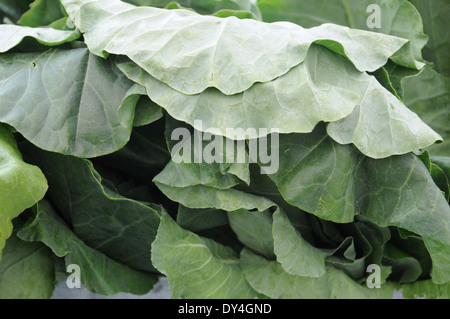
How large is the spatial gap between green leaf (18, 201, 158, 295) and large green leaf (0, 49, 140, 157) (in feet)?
0.70

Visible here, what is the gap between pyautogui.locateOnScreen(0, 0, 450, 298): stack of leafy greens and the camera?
1.12 metres

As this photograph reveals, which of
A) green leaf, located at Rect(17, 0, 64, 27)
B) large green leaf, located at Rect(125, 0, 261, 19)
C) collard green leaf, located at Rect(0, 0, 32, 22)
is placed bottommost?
collard green leaf, located at Rect(0, 0, 32, 22)

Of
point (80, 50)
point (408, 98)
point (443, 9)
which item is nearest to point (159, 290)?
point (80, 50)

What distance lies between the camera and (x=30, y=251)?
1375 millimetres

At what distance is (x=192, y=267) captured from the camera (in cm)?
129

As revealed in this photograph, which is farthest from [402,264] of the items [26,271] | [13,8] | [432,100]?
[13,8]

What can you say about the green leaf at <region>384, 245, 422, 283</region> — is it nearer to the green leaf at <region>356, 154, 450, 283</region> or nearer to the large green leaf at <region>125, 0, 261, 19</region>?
the green leaf at <region>356, 154, 450, 283</region>

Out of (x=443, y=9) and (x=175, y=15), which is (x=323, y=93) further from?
(x=443, y=9)

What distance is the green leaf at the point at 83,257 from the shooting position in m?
1.29

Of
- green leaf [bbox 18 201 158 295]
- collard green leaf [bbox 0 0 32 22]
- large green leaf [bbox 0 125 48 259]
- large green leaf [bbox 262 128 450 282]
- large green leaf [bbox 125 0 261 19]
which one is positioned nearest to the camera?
large green leaf [bbox 0 125 48 259]

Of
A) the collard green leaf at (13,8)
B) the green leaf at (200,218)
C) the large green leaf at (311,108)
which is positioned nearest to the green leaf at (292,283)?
the green leaf at (200,218)

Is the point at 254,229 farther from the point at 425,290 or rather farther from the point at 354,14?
the point at 354,14

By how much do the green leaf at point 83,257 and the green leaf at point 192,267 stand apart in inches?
8.0

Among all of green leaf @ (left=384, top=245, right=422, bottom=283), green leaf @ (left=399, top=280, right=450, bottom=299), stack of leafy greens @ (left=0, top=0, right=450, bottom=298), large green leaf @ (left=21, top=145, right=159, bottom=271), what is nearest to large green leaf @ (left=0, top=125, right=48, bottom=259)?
stack of leafy greens @ (left=0, top=0, right=450, bottom=298)
